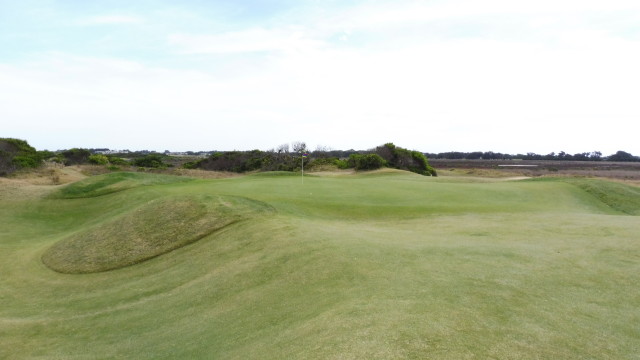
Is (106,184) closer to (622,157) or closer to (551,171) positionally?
(551,171)

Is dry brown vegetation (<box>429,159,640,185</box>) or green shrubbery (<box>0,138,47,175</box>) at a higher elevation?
green shrubbery (<box>0,138,47,175</box>)

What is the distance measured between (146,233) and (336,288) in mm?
11558

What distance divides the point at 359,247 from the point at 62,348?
7.25 m

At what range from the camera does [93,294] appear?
549 inches

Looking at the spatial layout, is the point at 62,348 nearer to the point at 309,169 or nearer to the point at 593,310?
the point at 593,310

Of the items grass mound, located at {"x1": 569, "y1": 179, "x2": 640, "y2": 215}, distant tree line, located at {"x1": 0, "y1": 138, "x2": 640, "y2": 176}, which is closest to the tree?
distant tree line, located at {"x1": 0, "y1": 138, "x2": 640, "y2": 176}

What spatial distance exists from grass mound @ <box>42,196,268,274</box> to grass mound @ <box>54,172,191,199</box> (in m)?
12.3

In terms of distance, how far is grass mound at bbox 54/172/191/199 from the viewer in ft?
103

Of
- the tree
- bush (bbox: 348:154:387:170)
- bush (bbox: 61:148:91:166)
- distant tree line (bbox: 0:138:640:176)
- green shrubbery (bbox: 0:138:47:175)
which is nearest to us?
green shrubbery (bbox: 0:138:47:175)

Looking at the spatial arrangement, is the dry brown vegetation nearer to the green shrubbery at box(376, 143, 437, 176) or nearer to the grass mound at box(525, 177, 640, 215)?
the green shrubbery at box(376, 143, 437, 176)

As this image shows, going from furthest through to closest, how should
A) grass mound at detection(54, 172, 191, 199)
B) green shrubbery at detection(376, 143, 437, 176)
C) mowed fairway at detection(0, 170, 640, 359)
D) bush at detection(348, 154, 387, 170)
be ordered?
1. green shrubbery at detection(376, 143, 437, 176)
2. bush at detection(348, 154, 387, 170)
3. grass mound at detection(54, 172, 191, 199)
4. mowed fairway at detection(0, 170, 640, 359)

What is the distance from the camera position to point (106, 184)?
33.2m

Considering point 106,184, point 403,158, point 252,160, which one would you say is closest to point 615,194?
point 106,184

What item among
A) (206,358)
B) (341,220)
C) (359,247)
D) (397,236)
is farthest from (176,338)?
(341,220)
